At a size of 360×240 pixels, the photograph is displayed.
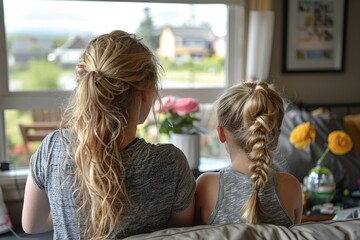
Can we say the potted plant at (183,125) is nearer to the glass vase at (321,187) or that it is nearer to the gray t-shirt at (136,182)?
the glass vase at (321,187)

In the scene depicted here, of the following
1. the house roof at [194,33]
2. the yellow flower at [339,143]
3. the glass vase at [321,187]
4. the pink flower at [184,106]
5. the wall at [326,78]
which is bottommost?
the glass vase at [321,187]

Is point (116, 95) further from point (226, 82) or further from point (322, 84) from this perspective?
point (322, 84)

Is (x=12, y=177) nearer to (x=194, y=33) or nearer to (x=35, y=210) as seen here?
(x=35, y=210)

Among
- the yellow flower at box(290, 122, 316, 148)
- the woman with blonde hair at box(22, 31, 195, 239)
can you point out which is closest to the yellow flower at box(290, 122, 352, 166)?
the yellow flower at box(290, 122, 316, 148)

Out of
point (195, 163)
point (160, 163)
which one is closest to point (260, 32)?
point (195, 163)

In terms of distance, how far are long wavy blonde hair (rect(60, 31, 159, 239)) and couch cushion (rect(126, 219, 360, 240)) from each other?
12 centimetres

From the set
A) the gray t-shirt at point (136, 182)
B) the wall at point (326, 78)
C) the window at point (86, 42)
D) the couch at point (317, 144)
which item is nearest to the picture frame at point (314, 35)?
the wall at point (326, 78)

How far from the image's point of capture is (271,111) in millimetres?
1270

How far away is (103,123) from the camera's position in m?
1.07

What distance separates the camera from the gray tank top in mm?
1268

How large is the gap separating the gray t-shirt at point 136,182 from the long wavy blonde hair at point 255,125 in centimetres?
21

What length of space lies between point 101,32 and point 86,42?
110 millimetres

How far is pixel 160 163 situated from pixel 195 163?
1.44 meters

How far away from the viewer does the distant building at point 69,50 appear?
2668 mm
